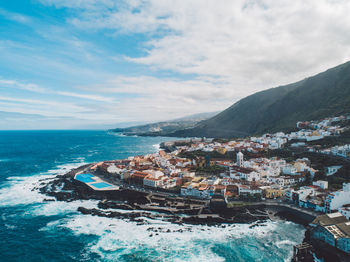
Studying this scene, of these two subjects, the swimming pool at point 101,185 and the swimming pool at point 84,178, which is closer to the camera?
the swimming pool at point 101,185

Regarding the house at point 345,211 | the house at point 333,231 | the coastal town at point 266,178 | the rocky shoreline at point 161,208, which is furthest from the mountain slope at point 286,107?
the rocky shoreline at point 161,208

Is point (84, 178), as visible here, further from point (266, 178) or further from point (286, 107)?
point (286, 107)

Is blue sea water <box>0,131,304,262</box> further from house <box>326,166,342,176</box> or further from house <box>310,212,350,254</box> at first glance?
house <box>326,166,342,176</box>

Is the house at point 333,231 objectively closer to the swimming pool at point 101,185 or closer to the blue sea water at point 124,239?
the blue sea water at point 124,239

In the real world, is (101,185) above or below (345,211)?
below

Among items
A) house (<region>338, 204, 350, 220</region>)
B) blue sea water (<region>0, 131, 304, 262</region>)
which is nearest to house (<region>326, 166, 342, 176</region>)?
house (<region>338, 204, 350, 220</region>)

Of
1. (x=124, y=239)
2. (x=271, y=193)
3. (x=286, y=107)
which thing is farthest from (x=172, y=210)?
(x=286, y=107)
